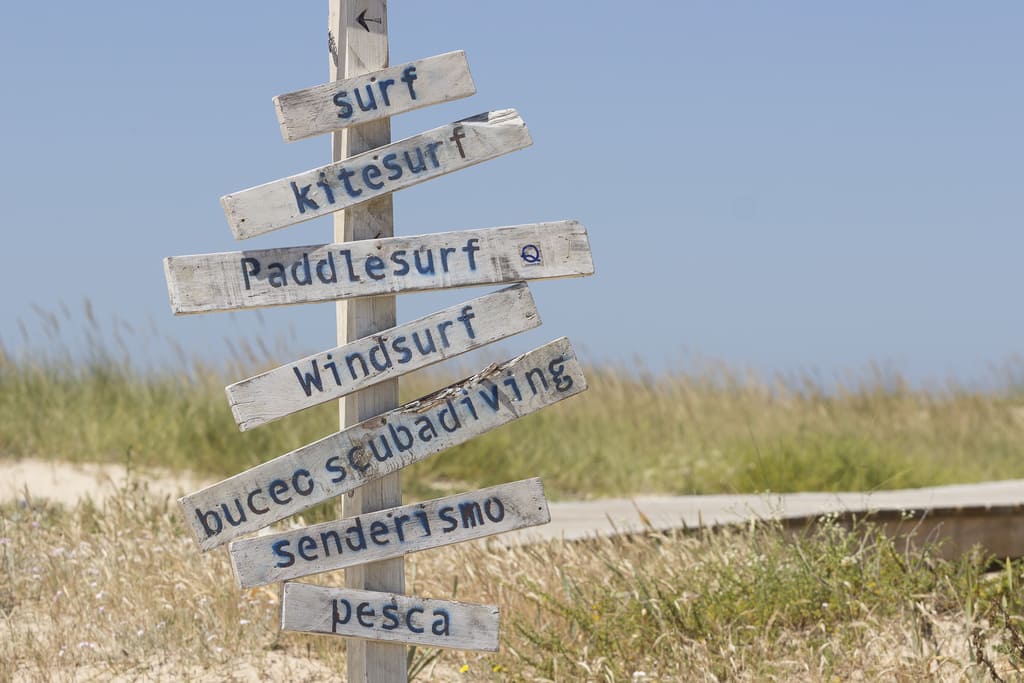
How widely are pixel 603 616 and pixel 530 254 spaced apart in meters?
1.61

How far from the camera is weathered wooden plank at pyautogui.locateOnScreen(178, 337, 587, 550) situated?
3215mm

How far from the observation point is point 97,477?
7.64 metres

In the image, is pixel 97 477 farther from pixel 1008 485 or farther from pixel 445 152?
pixel 1008 485

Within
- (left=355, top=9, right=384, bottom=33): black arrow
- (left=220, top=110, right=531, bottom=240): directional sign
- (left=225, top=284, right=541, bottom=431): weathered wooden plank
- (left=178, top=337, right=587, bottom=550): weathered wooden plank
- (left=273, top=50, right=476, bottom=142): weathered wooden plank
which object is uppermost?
(left=355, top=9, right=384, bottom=33): black arrow

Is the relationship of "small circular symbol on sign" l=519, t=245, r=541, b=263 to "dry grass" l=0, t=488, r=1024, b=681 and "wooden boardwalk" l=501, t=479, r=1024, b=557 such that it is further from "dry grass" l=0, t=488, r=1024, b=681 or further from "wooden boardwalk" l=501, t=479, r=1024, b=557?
"wooden boardwalk" l=501, t=479, r=1024, b=557

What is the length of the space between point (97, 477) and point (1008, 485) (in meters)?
6.35

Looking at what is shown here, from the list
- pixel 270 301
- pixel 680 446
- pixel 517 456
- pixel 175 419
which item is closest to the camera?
pixel 270 301

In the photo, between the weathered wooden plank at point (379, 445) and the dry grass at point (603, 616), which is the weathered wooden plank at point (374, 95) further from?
the dry grass at point (603, 616)

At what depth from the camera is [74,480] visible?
26.1 feet

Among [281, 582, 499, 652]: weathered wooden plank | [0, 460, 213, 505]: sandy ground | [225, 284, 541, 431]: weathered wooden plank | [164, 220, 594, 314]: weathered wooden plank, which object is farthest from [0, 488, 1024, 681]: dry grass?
[0, 460, 213, 505]: sandy ground

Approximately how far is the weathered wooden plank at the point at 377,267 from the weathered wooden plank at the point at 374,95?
38cm

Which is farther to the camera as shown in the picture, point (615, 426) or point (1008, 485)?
point (615, 426)

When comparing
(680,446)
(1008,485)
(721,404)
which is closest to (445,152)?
(1008,485)

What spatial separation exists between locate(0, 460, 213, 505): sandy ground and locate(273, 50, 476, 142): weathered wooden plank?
4.83 m
